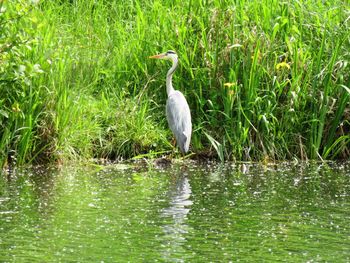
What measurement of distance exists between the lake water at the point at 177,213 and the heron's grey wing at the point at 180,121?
10.6 inches

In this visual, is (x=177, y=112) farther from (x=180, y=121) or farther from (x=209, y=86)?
(x=209, y=86)

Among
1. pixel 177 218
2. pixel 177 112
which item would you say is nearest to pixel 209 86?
pixel 177 112

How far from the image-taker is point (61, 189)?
9.53m

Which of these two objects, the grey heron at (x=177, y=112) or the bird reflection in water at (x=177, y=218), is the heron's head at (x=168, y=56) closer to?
the grey heron at (x=177, y=112)

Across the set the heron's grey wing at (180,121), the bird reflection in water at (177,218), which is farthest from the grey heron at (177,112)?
the bird reflection in water at (177,218)

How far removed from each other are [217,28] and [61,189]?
9.91 feet

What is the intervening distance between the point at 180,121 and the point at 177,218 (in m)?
2.72

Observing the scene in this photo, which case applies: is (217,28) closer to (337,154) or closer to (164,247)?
(337,154)

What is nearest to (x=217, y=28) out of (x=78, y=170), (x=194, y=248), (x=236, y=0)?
Answer: (x=236, y=0)

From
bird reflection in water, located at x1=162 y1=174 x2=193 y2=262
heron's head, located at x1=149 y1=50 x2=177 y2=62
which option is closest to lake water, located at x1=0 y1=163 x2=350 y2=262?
bird reflection in water, located at x1=162 y1=174 x2=193 y2=262

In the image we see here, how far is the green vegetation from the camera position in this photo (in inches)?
424

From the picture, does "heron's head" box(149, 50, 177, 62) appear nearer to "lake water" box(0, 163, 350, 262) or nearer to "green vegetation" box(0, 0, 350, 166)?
"green vegetation" box(0, 0, 350, 166)

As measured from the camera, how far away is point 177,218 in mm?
8328

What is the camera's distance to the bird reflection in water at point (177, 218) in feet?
23.7
